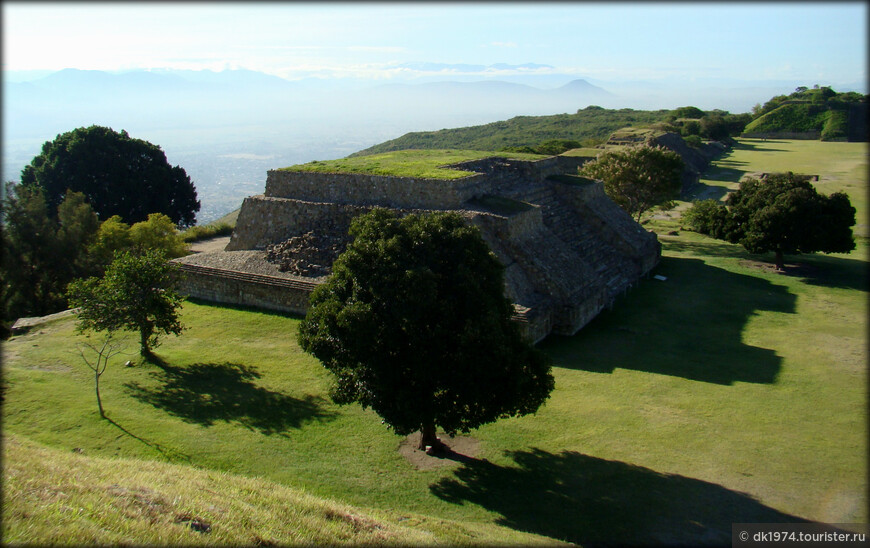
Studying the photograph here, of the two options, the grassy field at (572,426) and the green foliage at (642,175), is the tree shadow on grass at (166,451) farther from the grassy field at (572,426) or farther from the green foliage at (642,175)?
the green foliage at (642,175)

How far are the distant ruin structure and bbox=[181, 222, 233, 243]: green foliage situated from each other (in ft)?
23.9

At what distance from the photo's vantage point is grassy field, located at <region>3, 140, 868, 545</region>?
8.58 metres

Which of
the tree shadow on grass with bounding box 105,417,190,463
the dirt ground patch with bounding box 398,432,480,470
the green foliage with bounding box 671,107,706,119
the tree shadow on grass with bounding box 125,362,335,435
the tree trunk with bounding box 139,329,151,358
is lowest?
the dirt ground patch with bounding box 398,432,480,470

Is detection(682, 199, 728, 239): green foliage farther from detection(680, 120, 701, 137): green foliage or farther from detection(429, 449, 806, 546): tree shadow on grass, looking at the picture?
detection(680, 120, 701, 137): green foliage

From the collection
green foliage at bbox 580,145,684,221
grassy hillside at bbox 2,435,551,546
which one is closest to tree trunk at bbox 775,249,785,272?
green foliage at bbox 580,145,684,221

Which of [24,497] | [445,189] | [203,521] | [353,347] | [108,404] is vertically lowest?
[108,404]

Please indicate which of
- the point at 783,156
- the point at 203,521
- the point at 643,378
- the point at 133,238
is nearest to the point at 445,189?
the point at 643,378

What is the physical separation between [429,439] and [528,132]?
71368 mm

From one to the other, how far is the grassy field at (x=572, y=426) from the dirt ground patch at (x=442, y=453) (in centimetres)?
14

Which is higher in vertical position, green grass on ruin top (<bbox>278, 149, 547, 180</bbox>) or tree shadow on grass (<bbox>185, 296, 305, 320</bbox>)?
green grass on ruin top (<bbox>278, 149, 547, 180</bbox>)

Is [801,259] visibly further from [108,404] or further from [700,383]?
[108,404]

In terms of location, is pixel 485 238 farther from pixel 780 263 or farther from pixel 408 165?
pixel 780 263

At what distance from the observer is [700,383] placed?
12.7 metres

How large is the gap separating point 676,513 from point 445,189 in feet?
40.1
